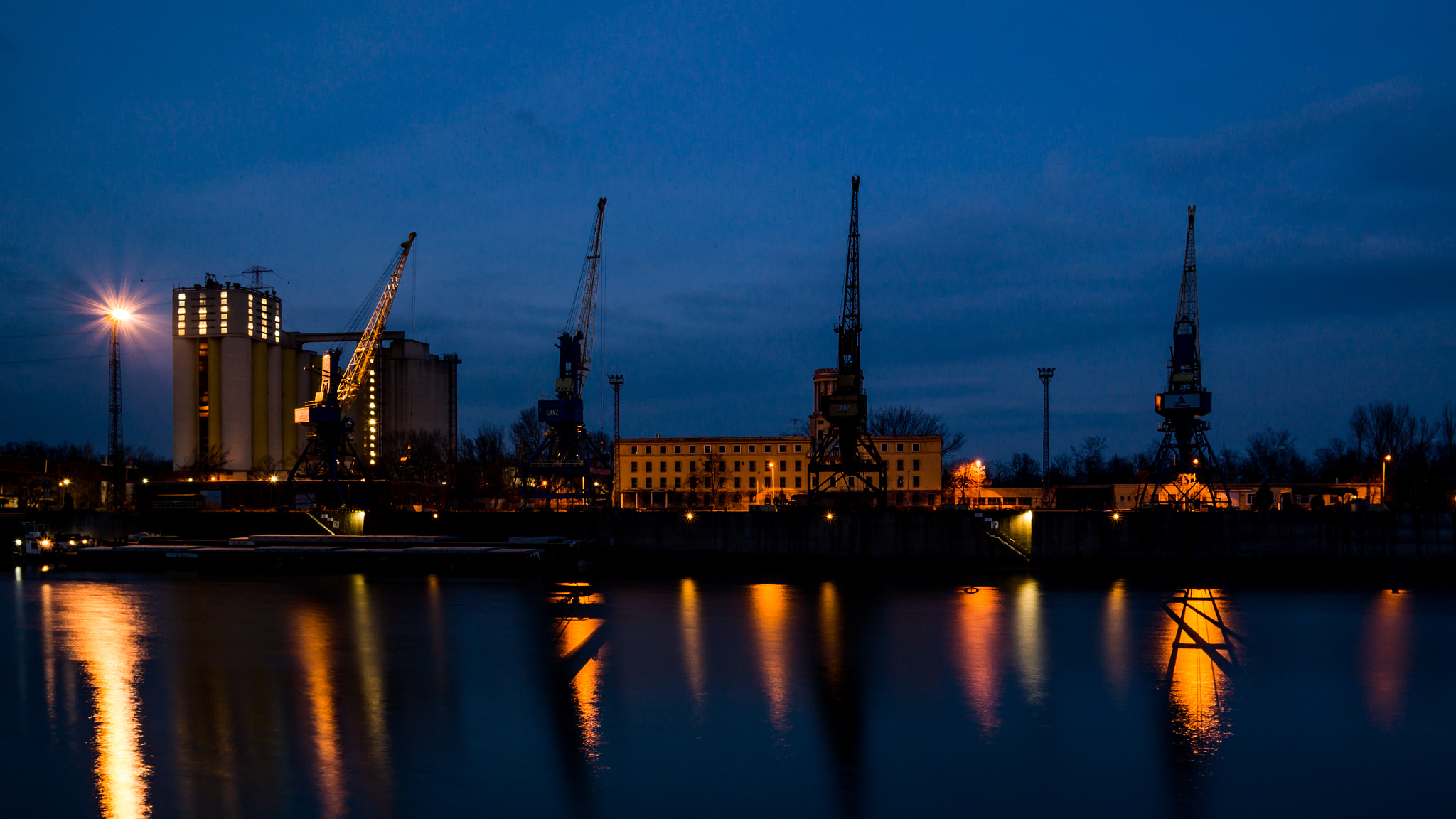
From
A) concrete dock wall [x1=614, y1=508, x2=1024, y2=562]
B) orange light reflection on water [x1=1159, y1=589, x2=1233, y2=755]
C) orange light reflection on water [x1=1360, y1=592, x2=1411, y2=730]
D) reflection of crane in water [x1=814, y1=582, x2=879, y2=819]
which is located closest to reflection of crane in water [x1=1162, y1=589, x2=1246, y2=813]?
orange light reflection on water [x1=1159, y1=589, x2=1233, y2=755]

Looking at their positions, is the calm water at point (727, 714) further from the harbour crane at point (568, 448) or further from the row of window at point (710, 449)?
the row of window at point (710, 449)

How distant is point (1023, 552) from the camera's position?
201 feet

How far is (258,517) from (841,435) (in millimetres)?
46579

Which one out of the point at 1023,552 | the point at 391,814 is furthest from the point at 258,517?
the point at 391,814

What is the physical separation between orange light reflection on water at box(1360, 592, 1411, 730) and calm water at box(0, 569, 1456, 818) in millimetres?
127

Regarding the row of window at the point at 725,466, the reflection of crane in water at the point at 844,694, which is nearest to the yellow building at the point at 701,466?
the row of window at the point at 725,466

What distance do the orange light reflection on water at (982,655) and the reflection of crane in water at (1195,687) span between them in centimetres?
358

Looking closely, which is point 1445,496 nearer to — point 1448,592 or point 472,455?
point 1448,592

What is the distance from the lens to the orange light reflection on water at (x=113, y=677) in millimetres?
15336

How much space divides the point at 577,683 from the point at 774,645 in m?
7.78

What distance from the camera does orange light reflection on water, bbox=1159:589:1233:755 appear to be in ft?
64.1

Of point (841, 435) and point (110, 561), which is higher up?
point (841, 435)

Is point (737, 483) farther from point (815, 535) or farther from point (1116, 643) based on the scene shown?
point (1116, 643)

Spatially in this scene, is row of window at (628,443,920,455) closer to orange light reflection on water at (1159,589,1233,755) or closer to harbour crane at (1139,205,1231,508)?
harbour crane at (1139,205,1231,508)
